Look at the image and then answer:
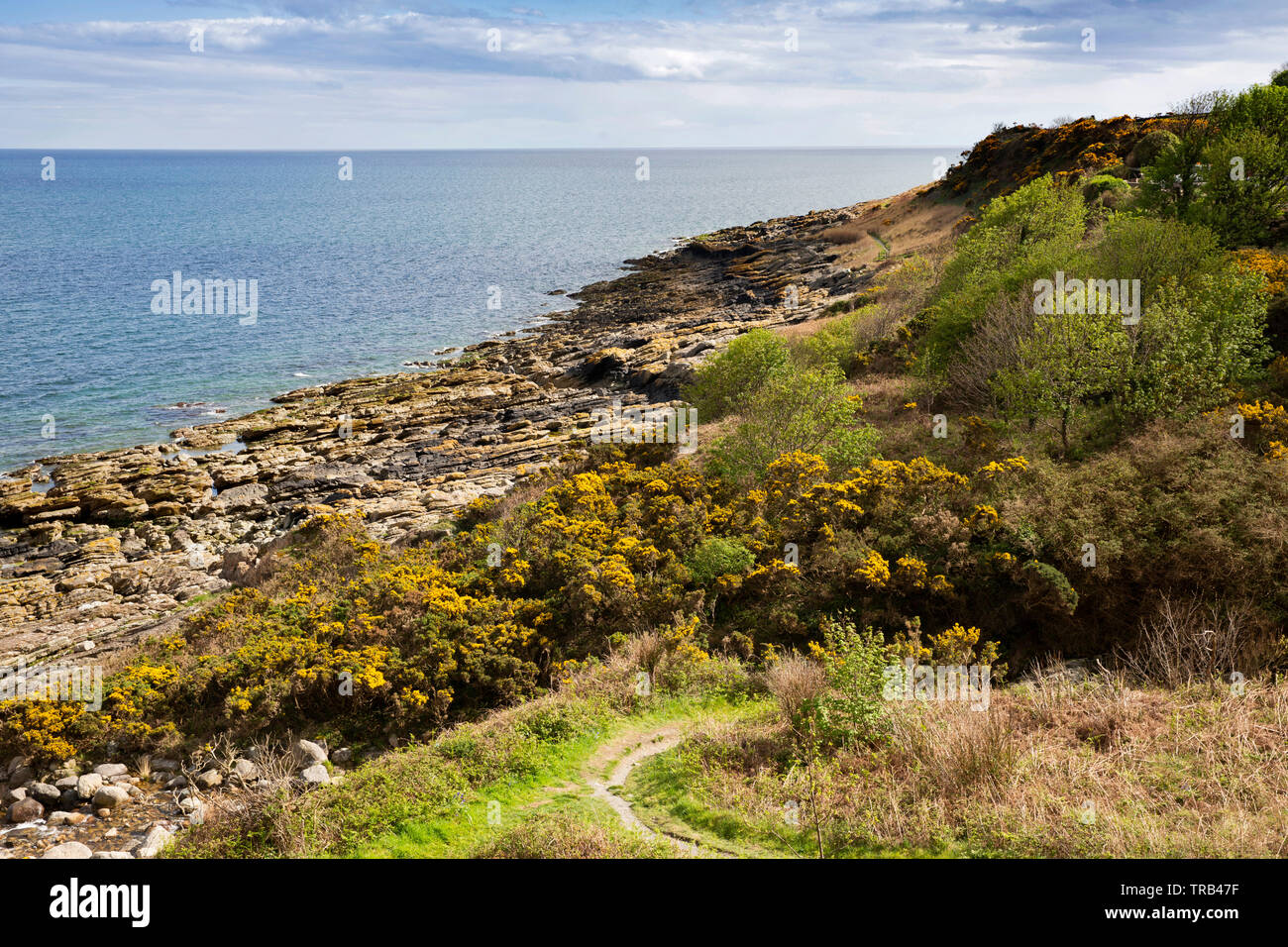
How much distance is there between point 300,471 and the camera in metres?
35.6

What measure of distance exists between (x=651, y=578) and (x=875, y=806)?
896 cm

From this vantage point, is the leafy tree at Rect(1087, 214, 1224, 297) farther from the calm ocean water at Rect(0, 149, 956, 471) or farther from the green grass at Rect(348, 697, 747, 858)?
the calm ocean water at Rect(0, 149, 956, 471)

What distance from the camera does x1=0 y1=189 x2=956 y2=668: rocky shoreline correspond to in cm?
2544

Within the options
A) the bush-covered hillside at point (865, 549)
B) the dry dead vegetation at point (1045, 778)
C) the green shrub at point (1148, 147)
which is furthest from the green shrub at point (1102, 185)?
the dry dead vegetation at point (1045, 778)

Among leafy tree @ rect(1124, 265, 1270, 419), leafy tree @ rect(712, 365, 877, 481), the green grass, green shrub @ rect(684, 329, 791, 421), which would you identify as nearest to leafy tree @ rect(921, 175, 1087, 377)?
green shrub @ rect(684, 329, 791, 421)

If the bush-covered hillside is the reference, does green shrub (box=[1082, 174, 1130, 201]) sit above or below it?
above

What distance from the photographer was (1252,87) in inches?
1372

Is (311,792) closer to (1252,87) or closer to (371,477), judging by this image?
(371,477)

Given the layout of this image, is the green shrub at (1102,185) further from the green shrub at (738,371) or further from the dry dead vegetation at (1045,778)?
the dry dead vegetation at (1045,778)

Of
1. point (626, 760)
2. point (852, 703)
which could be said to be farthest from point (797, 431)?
point (626, 760)

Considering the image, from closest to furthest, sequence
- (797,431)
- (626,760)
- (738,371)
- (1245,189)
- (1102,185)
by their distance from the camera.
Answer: (626,760)
(797,431)
(738,371)
(1245,189)
(1102,185)

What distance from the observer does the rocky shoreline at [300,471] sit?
83.5 ft

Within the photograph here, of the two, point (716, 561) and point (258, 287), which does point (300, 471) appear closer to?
point (716, 561)
